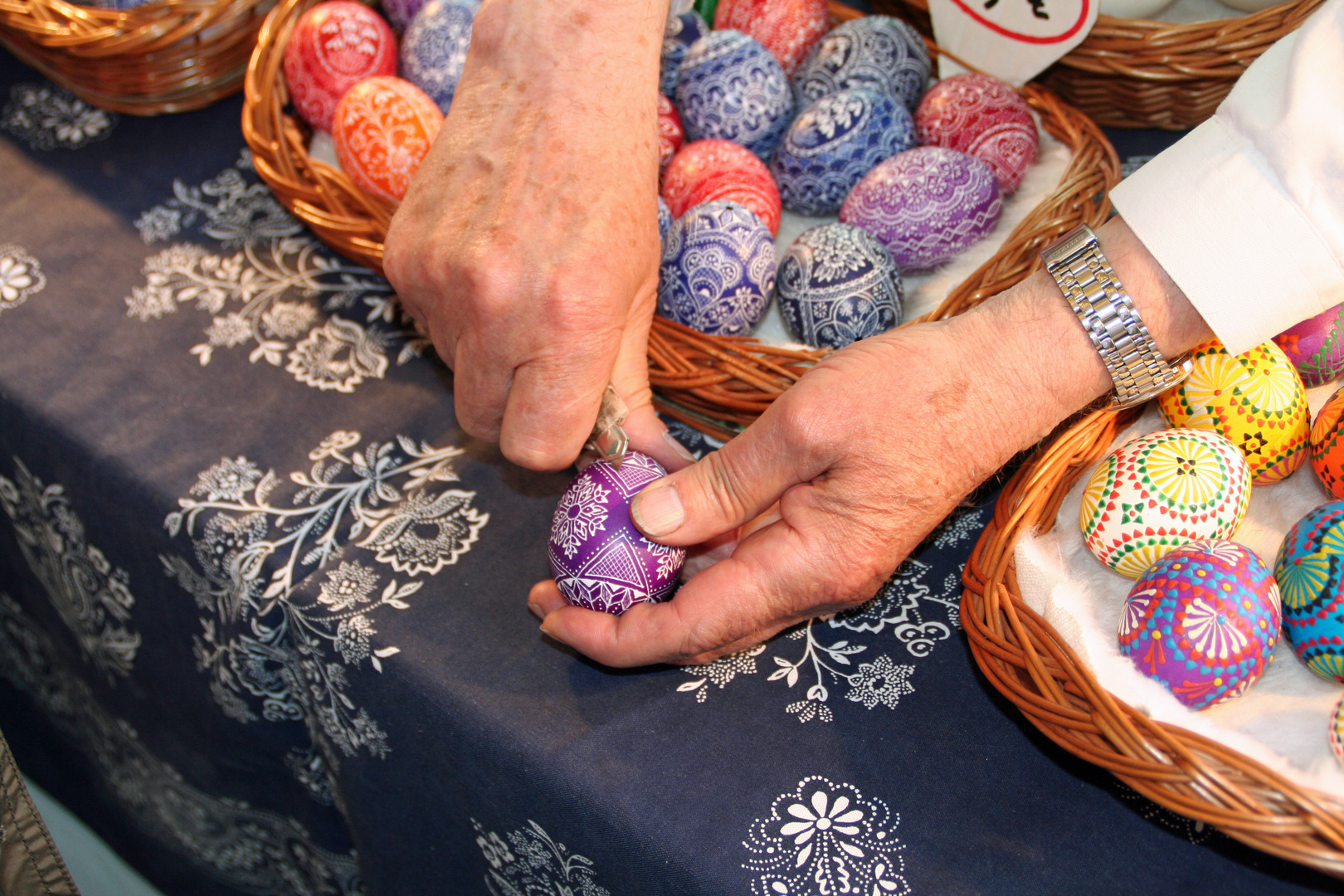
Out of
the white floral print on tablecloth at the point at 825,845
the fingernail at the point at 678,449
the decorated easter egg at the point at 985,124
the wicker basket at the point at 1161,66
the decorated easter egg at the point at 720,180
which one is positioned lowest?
the white floral print on tablecloth at the point at 825,845

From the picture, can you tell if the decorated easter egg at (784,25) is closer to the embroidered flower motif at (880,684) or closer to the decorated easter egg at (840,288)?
the decorated easter egg at (840,288)

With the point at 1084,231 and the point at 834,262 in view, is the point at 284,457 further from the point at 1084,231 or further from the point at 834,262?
the point at 1084,231

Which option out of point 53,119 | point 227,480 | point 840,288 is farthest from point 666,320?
point 53,119

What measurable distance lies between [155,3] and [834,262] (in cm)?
105

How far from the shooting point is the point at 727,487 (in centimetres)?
86

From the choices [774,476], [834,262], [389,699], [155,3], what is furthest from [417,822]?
[155,3]

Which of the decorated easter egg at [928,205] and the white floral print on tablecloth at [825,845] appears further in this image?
the decorated easter egg at [928,205]

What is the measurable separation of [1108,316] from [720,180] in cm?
58

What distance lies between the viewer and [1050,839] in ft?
2.50

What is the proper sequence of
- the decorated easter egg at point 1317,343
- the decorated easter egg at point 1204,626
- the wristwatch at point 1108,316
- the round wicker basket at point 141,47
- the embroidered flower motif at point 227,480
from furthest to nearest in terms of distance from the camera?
the round wicker basket at point 141,47 < the embroidered flower motif at point 227,480 < the decorated easter egg at point 1317,343 < the wristwatch at point 1108,316 < the decorated easter egg at point 1204,626

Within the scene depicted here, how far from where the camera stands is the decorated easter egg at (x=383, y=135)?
1243 millimetres

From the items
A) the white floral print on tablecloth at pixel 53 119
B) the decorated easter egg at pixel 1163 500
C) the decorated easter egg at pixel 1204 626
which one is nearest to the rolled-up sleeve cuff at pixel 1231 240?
the decorated easter egg at pixel 1163 500

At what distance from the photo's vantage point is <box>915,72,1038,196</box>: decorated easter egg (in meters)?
1.27

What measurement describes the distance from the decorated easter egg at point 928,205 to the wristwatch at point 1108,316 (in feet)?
1.10
